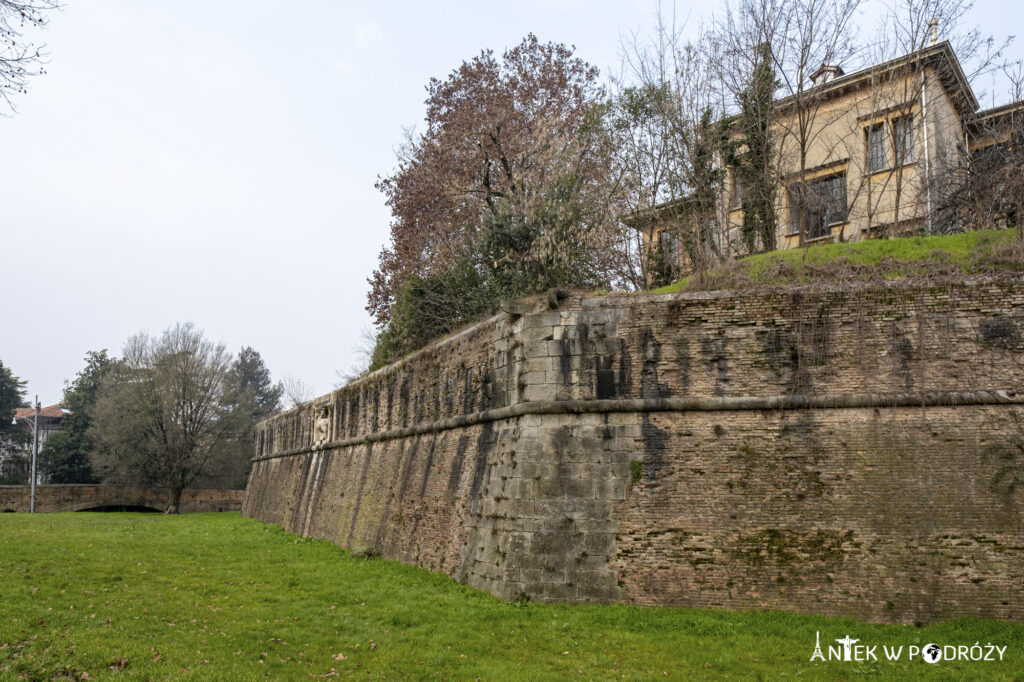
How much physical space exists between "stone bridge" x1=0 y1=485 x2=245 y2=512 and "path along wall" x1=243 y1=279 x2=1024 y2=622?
99.1 feet

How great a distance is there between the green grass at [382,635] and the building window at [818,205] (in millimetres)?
9207

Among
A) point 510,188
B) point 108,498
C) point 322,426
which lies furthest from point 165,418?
point 510,188

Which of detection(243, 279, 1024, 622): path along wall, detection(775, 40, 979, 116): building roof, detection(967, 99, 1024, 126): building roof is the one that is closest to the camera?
detection(243, 279, 1024, 622): path along wall

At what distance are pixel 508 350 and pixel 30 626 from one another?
635 cm

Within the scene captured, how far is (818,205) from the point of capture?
14.7m

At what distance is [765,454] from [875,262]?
3.37 meters

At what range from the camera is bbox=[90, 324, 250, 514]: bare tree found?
35.3 metres

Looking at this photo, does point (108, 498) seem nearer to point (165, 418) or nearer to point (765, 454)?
point (165, 418)

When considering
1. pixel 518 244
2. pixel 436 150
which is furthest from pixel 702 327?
pixel 436 150

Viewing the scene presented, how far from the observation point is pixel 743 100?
15617 millimetres

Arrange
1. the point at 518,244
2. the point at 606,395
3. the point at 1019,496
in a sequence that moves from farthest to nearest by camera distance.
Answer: the point at 518,244, the point at 606,395, the point at 1019,496

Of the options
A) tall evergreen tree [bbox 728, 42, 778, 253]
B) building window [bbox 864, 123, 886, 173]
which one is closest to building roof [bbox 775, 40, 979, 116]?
tall evergreen tree [bbox 728, 42, 778, 253]

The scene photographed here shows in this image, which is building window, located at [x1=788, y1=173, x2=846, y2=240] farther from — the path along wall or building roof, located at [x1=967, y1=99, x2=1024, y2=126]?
the path along wall

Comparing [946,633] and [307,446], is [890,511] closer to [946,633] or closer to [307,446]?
[946,633]
